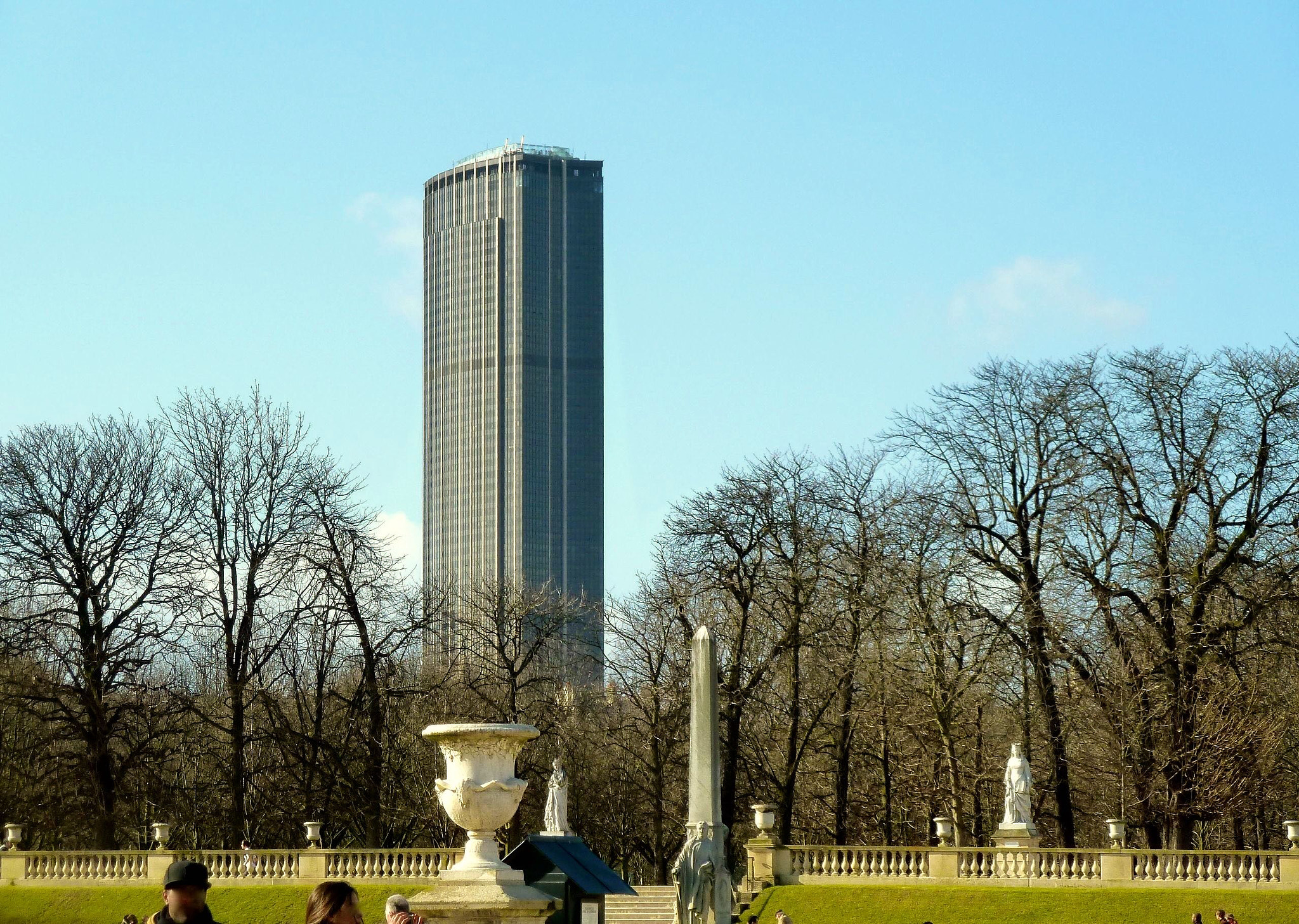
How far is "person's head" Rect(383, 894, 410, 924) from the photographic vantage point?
9.48 m

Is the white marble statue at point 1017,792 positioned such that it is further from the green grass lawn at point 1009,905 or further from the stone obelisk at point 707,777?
the stone obelisk at point 707,777

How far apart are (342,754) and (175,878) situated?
36749 millimetres

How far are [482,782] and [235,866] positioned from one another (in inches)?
956

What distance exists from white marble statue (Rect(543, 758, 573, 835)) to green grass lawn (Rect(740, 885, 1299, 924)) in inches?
190

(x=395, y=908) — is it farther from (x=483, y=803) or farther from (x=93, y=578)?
(x=93, y=578)

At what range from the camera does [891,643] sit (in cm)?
3988

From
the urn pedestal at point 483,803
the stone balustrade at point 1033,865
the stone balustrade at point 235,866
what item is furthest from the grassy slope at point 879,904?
the urn pedestal at point 483,803

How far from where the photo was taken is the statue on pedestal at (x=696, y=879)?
90.9ft

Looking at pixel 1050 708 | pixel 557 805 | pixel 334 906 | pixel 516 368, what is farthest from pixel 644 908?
pixel 516 368

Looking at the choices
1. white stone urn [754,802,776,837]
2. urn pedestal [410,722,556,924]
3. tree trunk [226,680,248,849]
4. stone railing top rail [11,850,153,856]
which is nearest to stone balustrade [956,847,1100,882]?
white stone urn [754,802,776,837]

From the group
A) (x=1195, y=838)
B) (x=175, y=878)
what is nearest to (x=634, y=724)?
(x=1195, y=838)

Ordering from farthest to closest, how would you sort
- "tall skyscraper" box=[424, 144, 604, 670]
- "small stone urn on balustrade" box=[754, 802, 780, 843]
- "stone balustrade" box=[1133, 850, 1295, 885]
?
1. "tall skyscraper" box=[424, 144, 604, 670]
2. "small stone urn on balustrade" box=[754, 802, 780, 843]
3. "stone balustrade" box=[1133, 850, 1295, 885]

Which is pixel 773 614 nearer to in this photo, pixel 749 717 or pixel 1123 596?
pixel 749 717

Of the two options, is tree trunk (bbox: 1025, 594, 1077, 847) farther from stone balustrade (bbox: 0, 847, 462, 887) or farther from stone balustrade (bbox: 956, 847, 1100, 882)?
stone balustrade (bbox: 0, 847, 462, 887)
